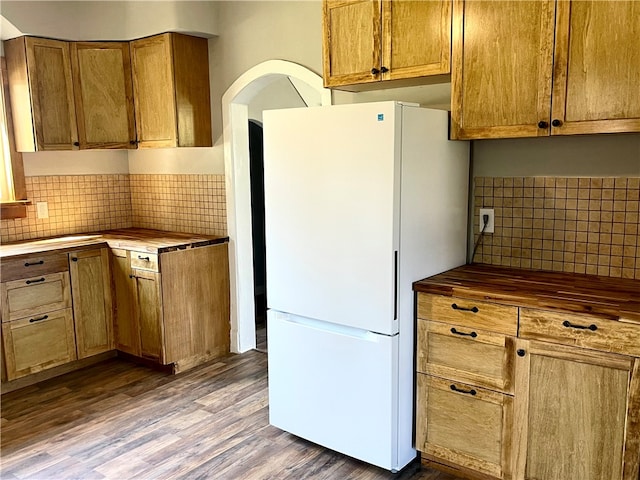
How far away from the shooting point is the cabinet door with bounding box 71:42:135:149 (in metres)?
Result: 3.78

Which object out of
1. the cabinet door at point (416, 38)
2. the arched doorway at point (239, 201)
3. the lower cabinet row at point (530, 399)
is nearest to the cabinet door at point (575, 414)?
the lower cabinet row at point (530, 399)

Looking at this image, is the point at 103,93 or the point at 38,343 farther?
the point at 103,93

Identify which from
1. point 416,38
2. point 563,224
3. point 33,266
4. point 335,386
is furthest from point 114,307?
point 563,224

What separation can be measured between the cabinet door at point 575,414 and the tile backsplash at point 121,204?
247 centimetres

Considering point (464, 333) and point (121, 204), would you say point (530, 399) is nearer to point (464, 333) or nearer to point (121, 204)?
point (464, 333)

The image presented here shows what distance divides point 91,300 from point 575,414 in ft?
9.94

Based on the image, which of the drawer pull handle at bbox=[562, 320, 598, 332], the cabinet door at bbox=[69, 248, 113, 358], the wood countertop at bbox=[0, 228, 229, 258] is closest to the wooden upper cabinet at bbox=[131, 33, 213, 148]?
the wood countertop at bbox=[0, 228, 229, 258]

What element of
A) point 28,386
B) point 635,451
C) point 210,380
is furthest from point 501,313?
point 28,386

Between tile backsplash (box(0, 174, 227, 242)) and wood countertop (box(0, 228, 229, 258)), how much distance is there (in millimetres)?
118

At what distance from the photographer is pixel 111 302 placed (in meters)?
3.81

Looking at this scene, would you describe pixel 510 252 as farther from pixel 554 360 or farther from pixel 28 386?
pixel 28 386

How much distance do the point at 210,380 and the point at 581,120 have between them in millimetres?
2643

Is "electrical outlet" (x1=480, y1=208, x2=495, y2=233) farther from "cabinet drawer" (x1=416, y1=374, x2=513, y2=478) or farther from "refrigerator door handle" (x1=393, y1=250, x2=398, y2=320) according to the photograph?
"cabinet drawer" (x1=416, y1=374, x2=513, y2=478)

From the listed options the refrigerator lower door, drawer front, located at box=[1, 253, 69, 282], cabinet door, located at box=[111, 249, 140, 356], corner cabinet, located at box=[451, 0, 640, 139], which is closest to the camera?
corner cabinet, located at box=[451, 0, 640, 139]
